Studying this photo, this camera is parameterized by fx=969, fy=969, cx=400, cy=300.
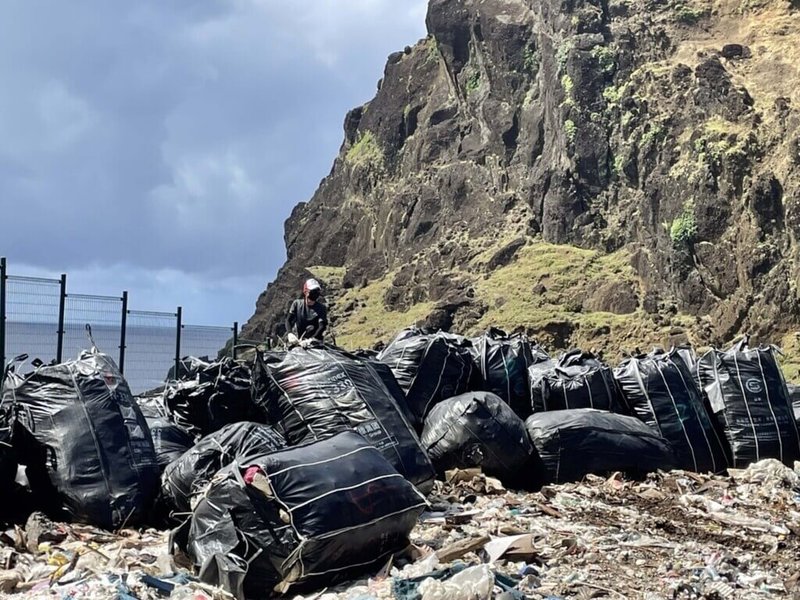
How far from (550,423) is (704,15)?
29.5 meters

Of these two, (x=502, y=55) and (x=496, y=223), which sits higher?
(x=502, y=55)

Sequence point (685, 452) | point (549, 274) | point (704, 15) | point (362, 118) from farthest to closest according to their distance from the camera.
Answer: point (362, 118), point (704, 15), point (549, 274), point (685, 452)

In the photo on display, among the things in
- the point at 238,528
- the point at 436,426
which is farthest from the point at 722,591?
the point at 436,426

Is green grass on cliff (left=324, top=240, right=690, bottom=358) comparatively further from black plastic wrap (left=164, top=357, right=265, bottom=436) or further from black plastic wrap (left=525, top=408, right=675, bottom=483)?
black plastic wrap (left=164, top=357, right=265, bottom=436)

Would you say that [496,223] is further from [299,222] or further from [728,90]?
[299,222]

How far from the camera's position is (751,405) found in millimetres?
6828

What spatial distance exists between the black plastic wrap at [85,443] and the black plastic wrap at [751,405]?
13.3 ft

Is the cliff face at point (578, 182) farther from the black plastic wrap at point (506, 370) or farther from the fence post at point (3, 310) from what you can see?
the fence post at point (3, 310)

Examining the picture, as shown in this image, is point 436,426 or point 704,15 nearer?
point 436,426

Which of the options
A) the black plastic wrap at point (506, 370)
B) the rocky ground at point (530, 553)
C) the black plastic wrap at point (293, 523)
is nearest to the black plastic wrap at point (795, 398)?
the rocky ground at point (530, 553)

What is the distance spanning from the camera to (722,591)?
3.55 metres

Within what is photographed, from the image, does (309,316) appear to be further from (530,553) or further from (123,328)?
(530,553)

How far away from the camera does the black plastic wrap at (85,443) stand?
4.54 m

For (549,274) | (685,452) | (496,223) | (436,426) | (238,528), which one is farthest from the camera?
(496,223)
